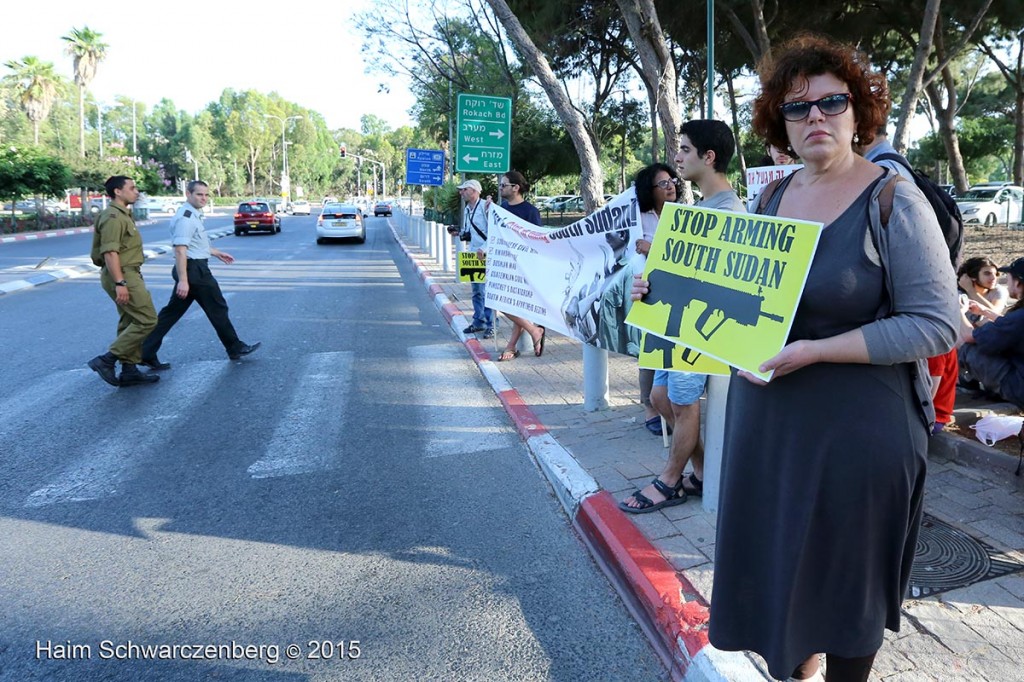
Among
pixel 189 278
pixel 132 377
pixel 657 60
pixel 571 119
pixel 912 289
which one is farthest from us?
pixel 571 119

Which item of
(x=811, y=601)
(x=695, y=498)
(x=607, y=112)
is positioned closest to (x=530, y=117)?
(x=607, y=112)

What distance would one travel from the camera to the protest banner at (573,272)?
481cm

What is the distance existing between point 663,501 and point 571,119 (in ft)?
25.6

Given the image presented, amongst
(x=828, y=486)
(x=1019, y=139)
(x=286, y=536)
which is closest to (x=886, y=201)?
(x=828, y=486)

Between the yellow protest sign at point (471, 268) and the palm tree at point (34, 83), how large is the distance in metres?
56.7

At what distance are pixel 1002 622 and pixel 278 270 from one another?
17.5m

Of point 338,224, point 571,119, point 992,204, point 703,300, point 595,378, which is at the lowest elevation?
point 595,378

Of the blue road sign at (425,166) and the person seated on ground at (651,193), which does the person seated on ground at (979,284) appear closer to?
the person seated on ground at (651,193)

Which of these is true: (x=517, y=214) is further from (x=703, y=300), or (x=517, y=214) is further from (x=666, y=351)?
(x=703, y=300)

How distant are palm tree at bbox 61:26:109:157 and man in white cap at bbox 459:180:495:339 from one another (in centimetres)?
5271

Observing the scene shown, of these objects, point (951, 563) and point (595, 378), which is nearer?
point (951, 563)

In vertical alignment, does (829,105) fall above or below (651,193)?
above

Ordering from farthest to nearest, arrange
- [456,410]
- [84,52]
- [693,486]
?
[84,52] → [456,410] → [693,486]

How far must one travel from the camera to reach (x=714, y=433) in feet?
12.2
